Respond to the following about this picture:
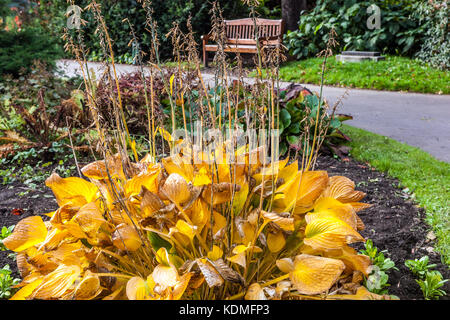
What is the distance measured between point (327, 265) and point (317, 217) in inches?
7.9

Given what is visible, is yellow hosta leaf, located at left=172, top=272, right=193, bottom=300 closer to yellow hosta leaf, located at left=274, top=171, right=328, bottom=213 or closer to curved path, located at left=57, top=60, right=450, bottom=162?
yellow hosta leaf, located at left=274, top=171, right=328, bottom=213

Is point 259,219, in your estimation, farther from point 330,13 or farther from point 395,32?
point 330,13

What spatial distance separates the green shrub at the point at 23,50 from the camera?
21.9ft

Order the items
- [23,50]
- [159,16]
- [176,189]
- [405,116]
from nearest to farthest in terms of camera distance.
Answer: [176,189], [405,116], [23,50], [159,16]

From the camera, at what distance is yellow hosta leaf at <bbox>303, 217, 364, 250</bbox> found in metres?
1.38

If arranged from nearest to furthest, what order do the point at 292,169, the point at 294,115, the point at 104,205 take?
the point at 104,205, the point at 292,169, the point at 294,115

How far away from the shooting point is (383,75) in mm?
9055

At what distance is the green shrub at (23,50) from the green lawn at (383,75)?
516 centimetres

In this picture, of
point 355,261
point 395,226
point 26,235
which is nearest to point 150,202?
point 26,235

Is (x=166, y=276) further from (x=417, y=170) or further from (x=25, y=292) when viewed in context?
(x=417, y=170)

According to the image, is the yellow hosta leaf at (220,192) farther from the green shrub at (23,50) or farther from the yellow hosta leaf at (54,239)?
the green shrub at (23,50)

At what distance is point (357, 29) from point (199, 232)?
1135cm
